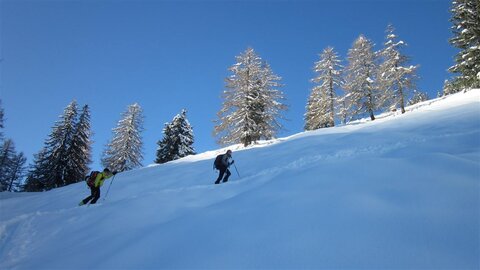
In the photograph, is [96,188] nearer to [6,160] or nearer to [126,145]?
[126,145]

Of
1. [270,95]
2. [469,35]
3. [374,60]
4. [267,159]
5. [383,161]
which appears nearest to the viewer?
[383,161]

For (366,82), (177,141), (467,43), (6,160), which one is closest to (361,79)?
(366,82)

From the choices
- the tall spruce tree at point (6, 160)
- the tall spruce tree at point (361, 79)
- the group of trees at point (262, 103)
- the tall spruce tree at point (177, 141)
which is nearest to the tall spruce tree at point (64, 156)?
the group of trees at point (262, 103)

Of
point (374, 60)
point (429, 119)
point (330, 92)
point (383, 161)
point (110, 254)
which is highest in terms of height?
point (374, 60)

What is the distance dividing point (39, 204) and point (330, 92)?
1166 inches

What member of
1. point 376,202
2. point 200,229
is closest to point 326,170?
point 376,202

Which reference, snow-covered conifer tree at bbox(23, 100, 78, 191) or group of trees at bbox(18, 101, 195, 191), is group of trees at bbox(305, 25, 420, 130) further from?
snow-covered conifer tree at bbox(23, 100, 78, 191)

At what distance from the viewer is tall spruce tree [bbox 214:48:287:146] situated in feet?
89.2

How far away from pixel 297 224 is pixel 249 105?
22.3m

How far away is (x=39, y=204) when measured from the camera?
14094mm

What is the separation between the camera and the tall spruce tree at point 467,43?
2192 cm

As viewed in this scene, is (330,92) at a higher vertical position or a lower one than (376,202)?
higher

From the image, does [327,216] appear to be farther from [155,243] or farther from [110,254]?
[110,254]

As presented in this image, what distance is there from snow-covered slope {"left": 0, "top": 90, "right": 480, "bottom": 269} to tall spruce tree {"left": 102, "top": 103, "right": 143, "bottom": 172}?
25.8 m
